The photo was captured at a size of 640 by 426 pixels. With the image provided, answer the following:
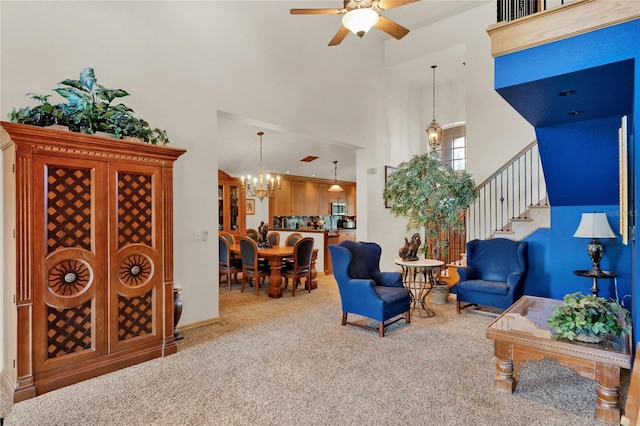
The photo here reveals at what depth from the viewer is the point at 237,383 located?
2758mm

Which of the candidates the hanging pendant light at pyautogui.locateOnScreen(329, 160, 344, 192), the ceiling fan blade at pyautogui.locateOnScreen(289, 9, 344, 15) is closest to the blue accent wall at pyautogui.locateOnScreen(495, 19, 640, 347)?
the ceiling fan blade at pyautogui.locateOnScreen(289, 9, 344, 15)

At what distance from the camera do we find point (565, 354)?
240cm

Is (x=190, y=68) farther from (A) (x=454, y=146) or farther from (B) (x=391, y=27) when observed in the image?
(A) (x=454, y=146)

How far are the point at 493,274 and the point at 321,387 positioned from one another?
3.28 meters

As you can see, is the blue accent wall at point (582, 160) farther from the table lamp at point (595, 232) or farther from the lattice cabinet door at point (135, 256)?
the lattice cabinet door at point (135, 256)

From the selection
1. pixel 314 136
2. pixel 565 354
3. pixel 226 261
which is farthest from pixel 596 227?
pixel 226 261

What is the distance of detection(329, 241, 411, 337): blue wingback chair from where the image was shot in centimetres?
385

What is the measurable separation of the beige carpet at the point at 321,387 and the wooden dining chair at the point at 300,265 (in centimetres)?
187

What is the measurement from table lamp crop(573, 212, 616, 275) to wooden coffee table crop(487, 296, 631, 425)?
4.47ft

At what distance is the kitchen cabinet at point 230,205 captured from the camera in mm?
8578

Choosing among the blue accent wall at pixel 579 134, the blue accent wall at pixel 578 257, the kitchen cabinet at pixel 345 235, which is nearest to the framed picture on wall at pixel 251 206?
the kitchen cabinet at pixel 345 235

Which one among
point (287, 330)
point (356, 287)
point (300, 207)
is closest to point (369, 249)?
point (356, 287)

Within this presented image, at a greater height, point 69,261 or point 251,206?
point 251,206

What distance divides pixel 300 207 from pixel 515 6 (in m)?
7.95
